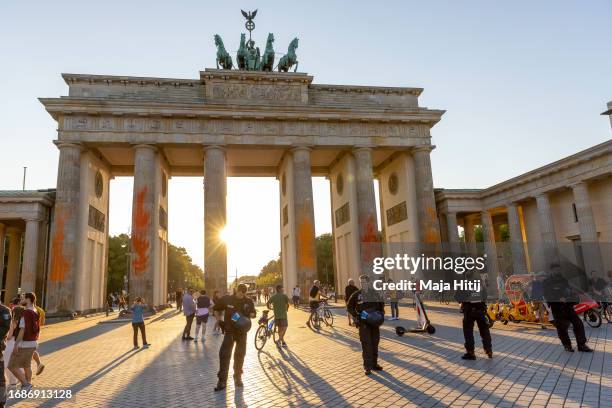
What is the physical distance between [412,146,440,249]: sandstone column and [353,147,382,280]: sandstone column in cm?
415

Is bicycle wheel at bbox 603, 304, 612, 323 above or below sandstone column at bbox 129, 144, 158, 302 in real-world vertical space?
below

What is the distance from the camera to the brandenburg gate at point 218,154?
103ft

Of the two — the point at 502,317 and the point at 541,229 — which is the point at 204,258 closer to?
the point at 502,317

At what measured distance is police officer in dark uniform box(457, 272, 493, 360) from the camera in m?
9.77

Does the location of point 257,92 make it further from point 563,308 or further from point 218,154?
point 563,308

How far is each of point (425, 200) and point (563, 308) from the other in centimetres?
2601

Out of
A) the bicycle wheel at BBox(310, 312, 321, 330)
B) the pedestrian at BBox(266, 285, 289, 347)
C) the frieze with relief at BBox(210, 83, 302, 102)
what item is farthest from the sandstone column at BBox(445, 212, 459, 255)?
the pedestrian at BBox(266, 285, 289, 347)

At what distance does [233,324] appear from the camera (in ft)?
27.6

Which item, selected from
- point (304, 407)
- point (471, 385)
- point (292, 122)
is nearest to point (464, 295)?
point (471, 385)

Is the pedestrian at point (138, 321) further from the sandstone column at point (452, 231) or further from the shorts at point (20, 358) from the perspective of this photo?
the sandstone column at point (452, 231)

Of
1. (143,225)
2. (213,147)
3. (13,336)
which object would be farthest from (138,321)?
(213,147)

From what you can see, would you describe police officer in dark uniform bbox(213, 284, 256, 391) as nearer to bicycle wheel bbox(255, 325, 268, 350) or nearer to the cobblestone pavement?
the cobblestone pavement

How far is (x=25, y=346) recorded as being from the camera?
827 cm

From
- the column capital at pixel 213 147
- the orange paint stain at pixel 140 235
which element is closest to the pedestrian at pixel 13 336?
the orange paint stain at pixel 140 235
